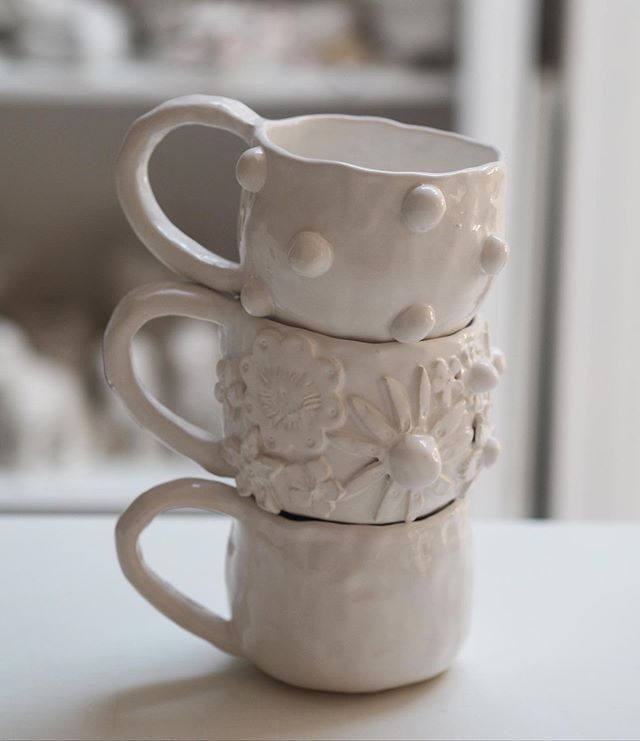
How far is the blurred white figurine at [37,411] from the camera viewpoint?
1645 mm

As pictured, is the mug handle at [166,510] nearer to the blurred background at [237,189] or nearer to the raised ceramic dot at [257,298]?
the raised ceramic dot at [257,298]

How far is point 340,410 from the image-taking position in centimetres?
54

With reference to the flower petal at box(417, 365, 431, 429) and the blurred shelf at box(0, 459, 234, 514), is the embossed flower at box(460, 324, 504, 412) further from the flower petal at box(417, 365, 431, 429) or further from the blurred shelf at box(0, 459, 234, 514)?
the blurred shelf at box(0, 459, 234, 514)

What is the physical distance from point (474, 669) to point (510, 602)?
0.27 ft

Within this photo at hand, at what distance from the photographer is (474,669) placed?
620 mm

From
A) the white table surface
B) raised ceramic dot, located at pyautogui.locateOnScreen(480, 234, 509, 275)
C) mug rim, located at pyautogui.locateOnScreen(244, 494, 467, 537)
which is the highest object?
raised ceramic dot, located at pyautogui.locateOnScreen(480, 234, 509, 275)

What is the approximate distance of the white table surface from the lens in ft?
1.84

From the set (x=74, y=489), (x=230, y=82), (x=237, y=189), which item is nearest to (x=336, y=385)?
(x=230, y=82)

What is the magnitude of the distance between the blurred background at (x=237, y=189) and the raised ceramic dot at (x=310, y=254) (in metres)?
1.07

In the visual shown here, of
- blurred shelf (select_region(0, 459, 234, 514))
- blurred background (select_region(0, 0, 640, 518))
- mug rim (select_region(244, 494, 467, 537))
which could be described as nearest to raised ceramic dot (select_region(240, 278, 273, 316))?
mug rim (select_region(244, 494, 467, 537))

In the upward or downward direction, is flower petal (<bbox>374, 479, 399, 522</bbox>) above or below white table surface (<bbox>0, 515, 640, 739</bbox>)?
above

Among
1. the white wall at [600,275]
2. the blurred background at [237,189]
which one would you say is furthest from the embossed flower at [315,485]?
the white wall at [600,275]

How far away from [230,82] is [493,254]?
1.11 m

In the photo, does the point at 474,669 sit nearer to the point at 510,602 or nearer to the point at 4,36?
the point at 510,602
